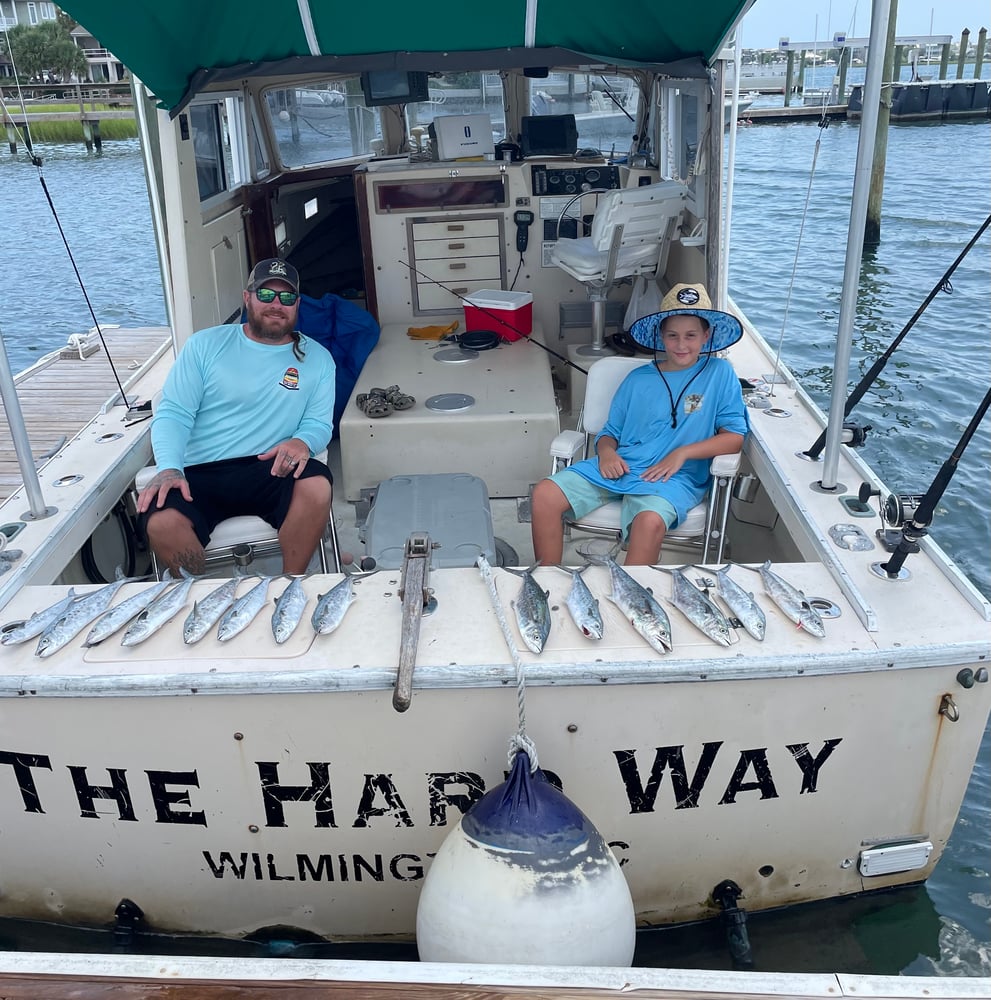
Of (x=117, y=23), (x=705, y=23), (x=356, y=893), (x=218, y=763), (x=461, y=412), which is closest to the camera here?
(x=218, y=763)

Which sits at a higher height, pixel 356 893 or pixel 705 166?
pixel 705 166

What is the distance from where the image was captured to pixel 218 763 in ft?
7.50

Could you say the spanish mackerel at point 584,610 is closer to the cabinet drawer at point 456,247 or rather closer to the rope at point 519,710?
the rope at point 519,710

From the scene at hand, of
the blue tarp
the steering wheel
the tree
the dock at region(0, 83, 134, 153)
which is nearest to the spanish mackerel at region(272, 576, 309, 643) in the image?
the blue tarp

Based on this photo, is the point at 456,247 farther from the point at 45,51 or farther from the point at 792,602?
the point at 45,51

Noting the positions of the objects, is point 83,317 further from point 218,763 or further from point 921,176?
point 921,176

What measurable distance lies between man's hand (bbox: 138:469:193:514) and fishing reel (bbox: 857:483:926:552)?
229cm

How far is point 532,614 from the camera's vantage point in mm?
2350

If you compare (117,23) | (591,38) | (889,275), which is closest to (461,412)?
(591,38)

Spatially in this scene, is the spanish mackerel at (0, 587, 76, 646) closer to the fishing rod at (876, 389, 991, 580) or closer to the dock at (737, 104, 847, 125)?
the fishing rod at (876, 389, 991, 580)

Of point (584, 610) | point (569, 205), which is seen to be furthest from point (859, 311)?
point (584, 610)

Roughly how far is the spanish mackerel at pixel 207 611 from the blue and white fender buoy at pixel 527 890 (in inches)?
33.1

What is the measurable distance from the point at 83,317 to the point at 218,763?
12.8m

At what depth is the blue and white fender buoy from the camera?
1.99 m
